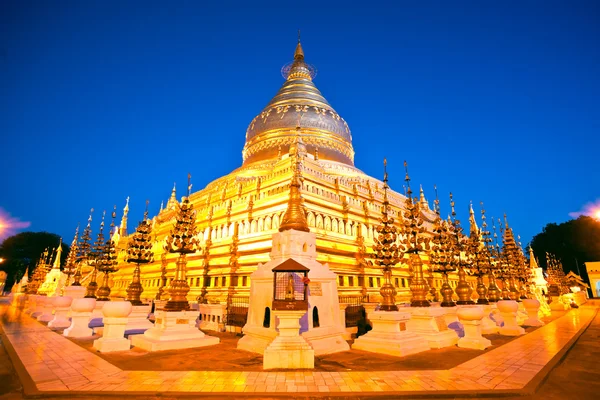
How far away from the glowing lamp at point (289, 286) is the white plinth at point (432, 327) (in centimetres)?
432

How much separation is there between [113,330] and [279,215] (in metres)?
12.7

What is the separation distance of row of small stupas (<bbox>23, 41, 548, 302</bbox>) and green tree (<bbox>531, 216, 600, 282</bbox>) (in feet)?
140

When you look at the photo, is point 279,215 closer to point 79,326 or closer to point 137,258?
point 137,258

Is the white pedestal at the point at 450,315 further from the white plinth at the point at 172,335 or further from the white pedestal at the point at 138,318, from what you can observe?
the white pedestal at the point at 138,318

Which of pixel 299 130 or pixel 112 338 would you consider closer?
pixel 112 338

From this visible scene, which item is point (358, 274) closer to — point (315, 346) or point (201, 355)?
point (315, 346)

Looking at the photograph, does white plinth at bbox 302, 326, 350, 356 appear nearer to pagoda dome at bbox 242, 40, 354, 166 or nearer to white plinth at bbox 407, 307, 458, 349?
white plinth at bbox 407, 307, 458, 349

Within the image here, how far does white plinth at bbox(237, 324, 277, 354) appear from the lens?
907 cm

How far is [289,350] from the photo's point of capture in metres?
7.32

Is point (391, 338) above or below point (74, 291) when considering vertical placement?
below

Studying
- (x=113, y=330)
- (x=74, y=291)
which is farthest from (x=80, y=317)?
(x=74, y=291)

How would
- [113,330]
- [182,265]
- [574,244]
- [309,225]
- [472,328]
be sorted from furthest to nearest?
1. [574,244]
2. [309,225]
3. [182,265]
4. [472,328]
5. [113,330]

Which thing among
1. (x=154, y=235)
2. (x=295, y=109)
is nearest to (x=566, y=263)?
(x=295, y=109)

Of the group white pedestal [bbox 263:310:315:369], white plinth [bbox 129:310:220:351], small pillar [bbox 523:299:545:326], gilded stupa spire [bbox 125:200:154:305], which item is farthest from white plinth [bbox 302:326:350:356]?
small pillar [bbox 523:299:545:326]
